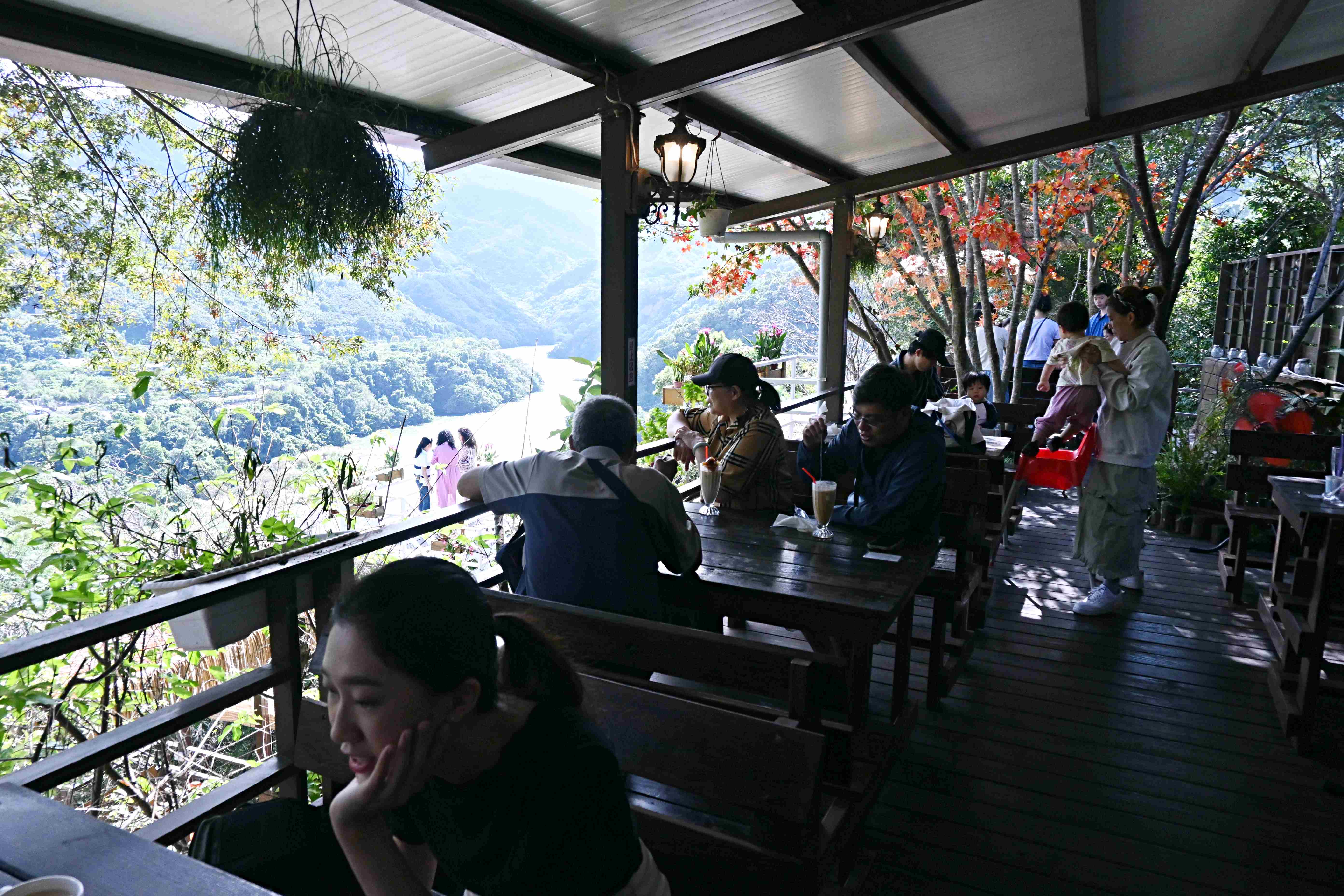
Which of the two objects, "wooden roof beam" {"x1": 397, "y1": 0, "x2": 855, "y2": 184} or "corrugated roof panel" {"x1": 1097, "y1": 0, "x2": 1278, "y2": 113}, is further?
"corrugated roof panel" {"x1": 1097, "y1": 0, "x2": 1278, "y2": 113}

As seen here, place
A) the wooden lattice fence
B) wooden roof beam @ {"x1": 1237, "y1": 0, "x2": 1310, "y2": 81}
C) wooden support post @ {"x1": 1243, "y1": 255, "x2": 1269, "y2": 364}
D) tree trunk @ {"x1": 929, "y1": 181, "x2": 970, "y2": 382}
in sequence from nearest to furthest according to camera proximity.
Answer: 1. wooden roof beam @ {"x1": 1237, "y1": 0, "x2": 1310, "y2": 81}
2. tree trunk @ {"x1": 929, "y1": 181, "x2": 970, "y2": 382}
3. the wooden lattice fence
4. wooden support post @ {"x1": 1243, "y1": 255, "x2": 1269, "y2": 364}

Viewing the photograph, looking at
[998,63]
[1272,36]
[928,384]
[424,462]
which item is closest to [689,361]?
[424,462]

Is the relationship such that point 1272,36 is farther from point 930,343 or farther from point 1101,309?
point 930,343

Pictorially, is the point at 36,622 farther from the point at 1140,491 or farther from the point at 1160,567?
the point at 1160,567

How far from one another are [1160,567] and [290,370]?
7632 millimetres

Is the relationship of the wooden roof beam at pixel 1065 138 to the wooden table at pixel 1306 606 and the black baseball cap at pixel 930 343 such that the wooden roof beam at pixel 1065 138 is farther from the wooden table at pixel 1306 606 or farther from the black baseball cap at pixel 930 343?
the wooden table at pixel 1306 606

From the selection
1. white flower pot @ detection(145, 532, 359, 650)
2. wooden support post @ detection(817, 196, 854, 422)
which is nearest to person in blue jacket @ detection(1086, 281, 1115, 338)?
wooden support post @ detection(817, 196, 854, 422)

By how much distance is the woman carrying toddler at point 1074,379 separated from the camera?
414 centimetres

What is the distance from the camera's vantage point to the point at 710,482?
3.08 meters

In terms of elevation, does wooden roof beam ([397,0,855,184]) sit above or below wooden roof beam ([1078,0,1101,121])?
below

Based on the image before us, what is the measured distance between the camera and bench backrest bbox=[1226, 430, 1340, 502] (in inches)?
171

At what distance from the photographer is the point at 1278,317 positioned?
9258mm

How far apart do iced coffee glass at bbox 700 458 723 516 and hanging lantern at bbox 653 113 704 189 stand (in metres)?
1.53

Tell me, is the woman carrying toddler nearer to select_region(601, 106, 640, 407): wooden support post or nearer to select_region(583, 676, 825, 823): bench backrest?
select_region(601, 106, 640, 407): wooden support post
